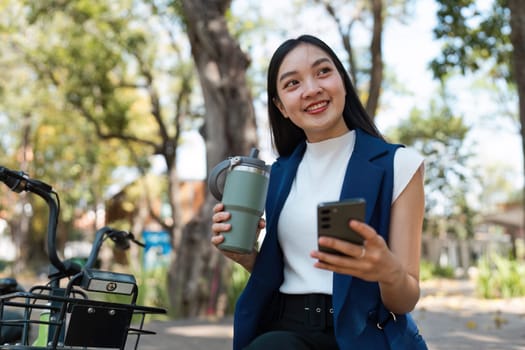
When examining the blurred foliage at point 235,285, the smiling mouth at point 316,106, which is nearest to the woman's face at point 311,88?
the smiling mouth at point 316,106

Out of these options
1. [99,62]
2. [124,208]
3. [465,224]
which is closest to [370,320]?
[99,62]

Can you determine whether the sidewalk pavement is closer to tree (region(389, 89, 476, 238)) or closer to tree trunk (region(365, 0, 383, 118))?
tree trunk (region(365, 0, 383, 118))

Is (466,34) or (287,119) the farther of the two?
(466,34)

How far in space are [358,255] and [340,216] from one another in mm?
115

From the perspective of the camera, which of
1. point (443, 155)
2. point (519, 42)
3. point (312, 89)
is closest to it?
point (312, 89)

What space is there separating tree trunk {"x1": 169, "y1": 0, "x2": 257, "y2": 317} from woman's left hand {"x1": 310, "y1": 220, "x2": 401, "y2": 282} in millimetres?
6936

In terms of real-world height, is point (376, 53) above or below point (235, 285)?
above

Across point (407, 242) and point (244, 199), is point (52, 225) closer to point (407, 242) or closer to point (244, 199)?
point (244, 199)

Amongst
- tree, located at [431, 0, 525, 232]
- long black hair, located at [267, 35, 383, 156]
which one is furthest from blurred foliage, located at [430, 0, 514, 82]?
long black hair, located at [267, 35, 383, 156]

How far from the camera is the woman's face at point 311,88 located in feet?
6.05

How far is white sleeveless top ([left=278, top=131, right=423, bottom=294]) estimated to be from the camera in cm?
173

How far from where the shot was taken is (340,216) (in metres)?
1.17

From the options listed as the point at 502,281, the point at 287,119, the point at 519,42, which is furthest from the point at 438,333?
the point at 502,281

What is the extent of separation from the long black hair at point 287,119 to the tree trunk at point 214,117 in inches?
238
